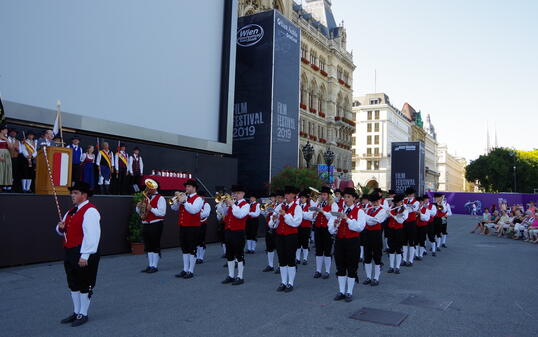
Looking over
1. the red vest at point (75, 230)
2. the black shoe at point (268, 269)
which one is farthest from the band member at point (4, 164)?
the black shoe at point (268, 269)

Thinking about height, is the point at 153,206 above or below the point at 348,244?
above

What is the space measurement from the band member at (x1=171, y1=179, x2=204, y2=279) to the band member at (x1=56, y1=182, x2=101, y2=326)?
3.65m

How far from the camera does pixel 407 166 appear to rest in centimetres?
4616

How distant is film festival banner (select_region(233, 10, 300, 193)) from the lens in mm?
26141

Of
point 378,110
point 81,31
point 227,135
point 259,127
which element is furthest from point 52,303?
point 378,110

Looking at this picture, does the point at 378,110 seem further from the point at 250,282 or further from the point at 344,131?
the point at 250,282

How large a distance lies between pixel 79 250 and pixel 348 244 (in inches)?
192

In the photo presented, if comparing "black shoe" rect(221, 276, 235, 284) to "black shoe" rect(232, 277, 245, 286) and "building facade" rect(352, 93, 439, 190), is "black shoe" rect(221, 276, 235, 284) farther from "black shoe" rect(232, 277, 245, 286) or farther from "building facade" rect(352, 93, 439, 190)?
"building facade" rect(352, 93, 439, 190)

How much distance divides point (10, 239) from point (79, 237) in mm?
5919

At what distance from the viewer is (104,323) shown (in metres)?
6.48

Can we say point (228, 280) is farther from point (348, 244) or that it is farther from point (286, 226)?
point (348, 244)

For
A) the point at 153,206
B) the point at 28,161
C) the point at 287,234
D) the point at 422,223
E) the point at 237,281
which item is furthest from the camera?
the point at 422,223

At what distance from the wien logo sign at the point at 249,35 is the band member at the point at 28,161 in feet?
55.4

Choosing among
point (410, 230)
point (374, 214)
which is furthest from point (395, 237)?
point (374, 214)
